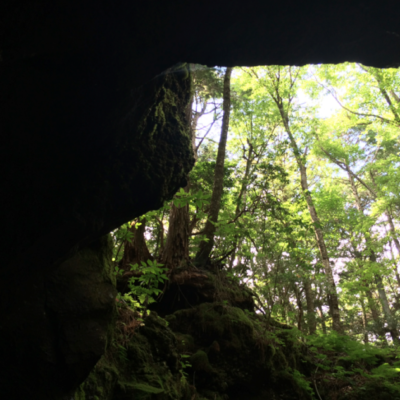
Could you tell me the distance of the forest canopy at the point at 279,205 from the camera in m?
8.70

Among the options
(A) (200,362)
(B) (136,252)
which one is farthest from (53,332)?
(B) (136,252)

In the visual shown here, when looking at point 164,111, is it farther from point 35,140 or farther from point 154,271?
point 154,271

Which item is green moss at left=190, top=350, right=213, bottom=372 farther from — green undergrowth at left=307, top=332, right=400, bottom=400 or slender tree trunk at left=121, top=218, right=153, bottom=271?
green undergrowth at left=307, top=332, right=400, bottom=400

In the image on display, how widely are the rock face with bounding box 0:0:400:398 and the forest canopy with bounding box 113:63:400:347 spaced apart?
1740 mm

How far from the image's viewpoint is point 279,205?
8836 millimetres

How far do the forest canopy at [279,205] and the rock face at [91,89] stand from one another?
1.74 m

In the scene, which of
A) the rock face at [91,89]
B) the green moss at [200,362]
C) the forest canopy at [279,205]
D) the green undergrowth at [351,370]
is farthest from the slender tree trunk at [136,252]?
the green undergrowth at [351,370]

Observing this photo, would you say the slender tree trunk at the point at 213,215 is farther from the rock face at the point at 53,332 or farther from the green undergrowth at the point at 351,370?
the rock face at the point at 53,332

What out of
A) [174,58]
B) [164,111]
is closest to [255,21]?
[174,58]

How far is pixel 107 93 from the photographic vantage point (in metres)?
2.21

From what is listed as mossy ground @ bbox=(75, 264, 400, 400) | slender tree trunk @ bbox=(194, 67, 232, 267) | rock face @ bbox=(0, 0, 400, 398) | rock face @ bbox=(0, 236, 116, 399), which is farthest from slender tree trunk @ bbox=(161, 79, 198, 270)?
rock face @ bbox=(0, 0, 400, 398)

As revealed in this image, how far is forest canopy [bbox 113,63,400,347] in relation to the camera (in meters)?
8.70

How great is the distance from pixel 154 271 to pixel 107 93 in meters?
2.62

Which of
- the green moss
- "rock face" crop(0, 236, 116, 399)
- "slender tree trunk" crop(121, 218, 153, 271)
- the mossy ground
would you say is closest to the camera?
"rock face" crop(0, 236, 116, 399)
